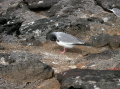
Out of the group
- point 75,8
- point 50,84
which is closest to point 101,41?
point 75,8

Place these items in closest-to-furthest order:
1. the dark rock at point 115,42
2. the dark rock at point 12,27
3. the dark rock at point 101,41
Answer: the dark rock at point 115,42 → the dark rock at point 101,41 → the dark rock at point 12,27

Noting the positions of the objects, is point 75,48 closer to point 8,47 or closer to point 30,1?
point 8,47

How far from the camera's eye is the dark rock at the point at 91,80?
24.4 feet

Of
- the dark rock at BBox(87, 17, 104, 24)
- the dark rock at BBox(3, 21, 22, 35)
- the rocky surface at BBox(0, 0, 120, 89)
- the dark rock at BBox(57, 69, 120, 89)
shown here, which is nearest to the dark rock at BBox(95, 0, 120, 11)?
the rocky surface at BBox(0, 0, 120, 89)

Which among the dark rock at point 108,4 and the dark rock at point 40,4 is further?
the dark rock at point 108,4

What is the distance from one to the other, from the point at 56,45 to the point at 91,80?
232 inches

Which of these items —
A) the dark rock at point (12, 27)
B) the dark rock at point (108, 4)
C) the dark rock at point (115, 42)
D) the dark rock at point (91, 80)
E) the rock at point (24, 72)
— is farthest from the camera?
the dark rock at point (108, 4)

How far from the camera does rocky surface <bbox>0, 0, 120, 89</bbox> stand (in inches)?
332

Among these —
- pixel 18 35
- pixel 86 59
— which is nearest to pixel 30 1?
pixel 18 35

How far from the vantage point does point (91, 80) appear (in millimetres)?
7617

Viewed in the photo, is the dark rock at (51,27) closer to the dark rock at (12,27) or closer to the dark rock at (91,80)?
the dark rock at (12,27)

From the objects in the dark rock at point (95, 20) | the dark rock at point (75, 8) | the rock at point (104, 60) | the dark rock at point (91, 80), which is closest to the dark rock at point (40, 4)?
the dark rock at point (75, 8)

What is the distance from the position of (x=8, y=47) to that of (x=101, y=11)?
5.24 metres

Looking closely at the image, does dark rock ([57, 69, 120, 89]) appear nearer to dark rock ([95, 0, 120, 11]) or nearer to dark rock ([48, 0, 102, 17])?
dark rock ([48, 0, 102, 17])
